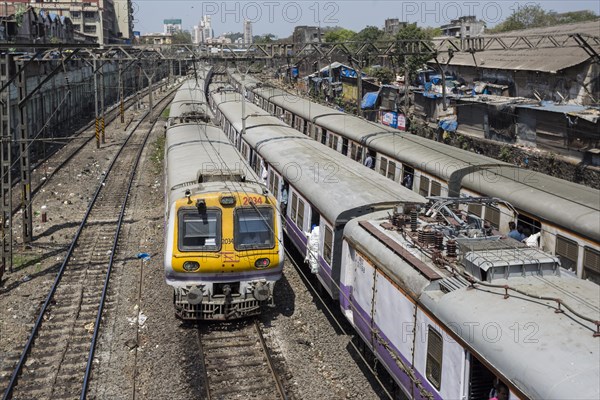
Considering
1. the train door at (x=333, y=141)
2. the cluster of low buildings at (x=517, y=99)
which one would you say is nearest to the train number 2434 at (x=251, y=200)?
the train door at (x=333, y=141)

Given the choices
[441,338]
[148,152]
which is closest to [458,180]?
[441,338]

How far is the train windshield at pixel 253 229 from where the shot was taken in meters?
10.9

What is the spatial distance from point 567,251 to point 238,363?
592cm

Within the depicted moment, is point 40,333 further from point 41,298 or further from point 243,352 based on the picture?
point 243,352

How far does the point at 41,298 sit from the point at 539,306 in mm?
10307

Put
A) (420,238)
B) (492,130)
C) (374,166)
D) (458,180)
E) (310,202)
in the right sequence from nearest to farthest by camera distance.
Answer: (420,238), (310,202), (458,180), (374,166), (492,130)

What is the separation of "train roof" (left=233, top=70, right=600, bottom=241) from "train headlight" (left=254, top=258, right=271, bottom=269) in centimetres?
489

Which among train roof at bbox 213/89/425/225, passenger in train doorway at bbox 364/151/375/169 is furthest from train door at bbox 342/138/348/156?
passenger in train doorway at bbox 364/151/375/169

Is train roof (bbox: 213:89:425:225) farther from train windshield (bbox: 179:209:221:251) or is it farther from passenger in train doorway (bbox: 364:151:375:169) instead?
train windshield (bbox: 179:209:221:251)

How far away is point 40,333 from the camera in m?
11.1

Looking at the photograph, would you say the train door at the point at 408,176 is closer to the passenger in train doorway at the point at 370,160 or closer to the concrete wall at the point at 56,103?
the passenger in train doorway at the point at 370,160

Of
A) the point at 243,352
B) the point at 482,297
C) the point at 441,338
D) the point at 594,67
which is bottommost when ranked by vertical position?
the point at 243,352

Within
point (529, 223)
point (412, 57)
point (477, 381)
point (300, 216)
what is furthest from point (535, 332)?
point (412, 57)

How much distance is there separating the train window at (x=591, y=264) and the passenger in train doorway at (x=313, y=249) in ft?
15.8
